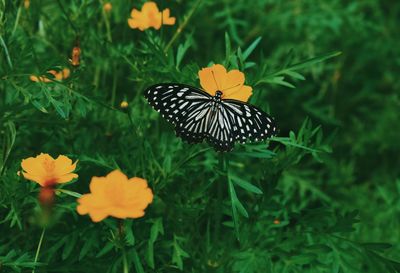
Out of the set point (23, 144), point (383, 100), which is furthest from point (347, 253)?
point (383, 100)

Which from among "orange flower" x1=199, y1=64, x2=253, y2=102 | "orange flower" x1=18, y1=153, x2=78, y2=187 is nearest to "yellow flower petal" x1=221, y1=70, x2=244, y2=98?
"orange flower" x1=199, y1=64, x2=253, y2=102

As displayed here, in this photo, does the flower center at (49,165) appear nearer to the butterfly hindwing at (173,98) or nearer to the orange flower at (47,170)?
the orange flower at (47,170)

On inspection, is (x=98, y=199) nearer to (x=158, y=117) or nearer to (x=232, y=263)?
(x=232, y=263)

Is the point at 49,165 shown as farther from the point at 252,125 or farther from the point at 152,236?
the point at 252,125

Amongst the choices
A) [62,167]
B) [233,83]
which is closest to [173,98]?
[233,83]

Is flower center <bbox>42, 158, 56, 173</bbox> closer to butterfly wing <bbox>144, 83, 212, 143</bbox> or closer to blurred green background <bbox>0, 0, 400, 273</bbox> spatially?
blurred green background <bbox>0, 0, 400, 273</bbox>

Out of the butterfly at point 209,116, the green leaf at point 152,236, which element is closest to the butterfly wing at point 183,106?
the butterfly at point 209,116
